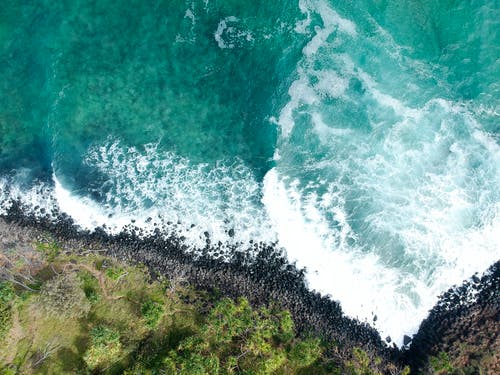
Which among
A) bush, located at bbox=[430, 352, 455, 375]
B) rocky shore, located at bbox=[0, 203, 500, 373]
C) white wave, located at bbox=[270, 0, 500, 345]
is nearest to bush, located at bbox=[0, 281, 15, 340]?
rocky shore, located at bbox=[0, 203, 500, 373]

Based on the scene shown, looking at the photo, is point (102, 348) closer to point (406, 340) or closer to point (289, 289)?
point (289, 289)

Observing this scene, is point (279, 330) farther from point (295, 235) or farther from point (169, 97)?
point (169, 97)

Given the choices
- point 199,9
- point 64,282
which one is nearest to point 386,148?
point 199,9

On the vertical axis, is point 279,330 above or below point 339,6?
below

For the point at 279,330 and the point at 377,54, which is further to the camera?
the point at 377,54

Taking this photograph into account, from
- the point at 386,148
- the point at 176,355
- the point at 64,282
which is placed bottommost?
the point at 176,355

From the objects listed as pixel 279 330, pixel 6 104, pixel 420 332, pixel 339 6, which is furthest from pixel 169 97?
pixel 420 332

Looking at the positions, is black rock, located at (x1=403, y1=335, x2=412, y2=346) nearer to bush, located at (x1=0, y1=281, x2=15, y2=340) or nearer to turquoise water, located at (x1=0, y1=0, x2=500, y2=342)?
turquoise water, located at (x1=0, y1=0, x2=500, y2=342)
